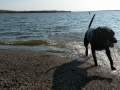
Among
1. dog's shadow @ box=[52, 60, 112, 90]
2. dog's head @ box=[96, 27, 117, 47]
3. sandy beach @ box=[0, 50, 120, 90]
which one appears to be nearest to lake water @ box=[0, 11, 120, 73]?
dog's head @ box=[96, 27, 117, 47]

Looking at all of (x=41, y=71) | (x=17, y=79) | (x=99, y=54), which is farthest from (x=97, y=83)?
(x=99, y=54)

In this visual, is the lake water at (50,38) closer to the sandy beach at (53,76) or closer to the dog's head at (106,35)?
A: the dog's head at (106,35)

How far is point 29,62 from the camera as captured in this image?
23.5 feet

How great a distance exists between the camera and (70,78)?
558 cm

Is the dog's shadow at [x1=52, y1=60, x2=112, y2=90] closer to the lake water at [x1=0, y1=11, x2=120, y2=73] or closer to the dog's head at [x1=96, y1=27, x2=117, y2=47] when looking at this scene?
the dog's head at [x1=96, y1=27, x2=117, y2=47]

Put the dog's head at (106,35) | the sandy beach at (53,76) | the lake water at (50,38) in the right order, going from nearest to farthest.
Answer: the sandy beach at (53,76), the dog's head at (106,35), the lake water at (50,38)

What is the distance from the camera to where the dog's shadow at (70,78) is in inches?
198

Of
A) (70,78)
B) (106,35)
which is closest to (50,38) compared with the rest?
(106,35)

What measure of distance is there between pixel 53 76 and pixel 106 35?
7.69 ft

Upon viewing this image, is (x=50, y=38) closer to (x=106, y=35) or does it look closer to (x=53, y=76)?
(x=106, y=35)

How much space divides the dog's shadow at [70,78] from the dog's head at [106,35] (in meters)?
1.18

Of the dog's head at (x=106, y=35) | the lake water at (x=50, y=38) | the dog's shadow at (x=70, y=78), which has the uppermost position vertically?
the dog's head at (x=106, y=35)

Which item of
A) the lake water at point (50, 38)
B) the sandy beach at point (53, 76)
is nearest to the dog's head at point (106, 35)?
the sandy beach at point (53, 76)

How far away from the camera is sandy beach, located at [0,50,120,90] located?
494 centimetres
